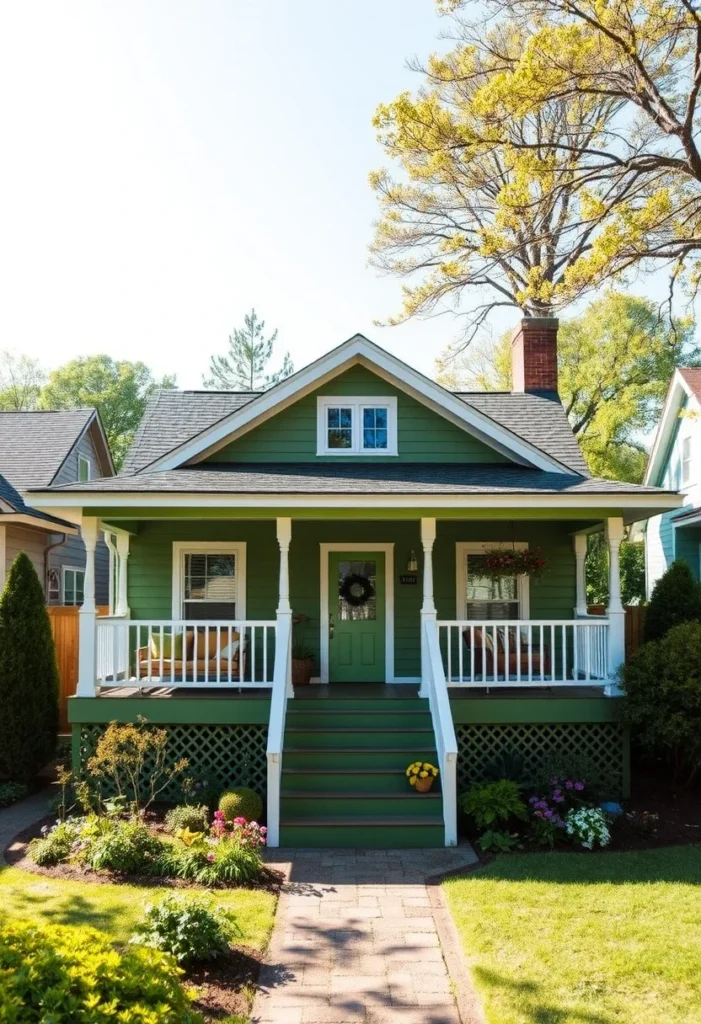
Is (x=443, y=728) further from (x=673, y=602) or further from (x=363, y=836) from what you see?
(x=673, y=602)

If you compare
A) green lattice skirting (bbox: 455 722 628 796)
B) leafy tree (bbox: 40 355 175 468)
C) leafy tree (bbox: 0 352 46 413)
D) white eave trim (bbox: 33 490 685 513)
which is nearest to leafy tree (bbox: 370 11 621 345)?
white eave trim (bbox: 33 490 685 513)

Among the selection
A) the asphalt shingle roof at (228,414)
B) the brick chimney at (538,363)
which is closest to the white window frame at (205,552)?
the asphalt shingle roof at (228,414)

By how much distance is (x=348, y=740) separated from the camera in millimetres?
9969

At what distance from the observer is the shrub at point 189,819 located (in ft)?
28.2

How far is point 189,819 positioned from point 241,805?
1.82ft

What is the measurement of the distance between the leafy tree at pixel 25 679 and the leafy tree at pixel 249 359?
81.4 feet

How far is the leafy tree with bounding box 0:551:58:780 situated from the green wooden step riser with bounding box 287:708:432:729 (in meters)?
3.45

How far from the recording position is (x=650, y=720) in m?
9.56

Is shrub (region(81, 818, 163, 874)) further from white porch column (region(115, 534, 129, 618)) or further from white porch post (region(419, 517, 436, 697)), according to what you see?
white porch column (region(115, 534, 129, 618))

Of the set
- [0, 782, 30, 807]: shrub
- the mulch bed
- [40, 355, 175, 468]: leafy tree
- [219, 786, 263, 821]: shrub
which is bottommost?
the mulch bed

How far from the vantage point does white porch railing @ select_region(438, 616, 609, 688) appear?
10.3 meters

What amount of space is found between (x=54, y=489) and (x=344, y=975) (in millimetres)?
6734

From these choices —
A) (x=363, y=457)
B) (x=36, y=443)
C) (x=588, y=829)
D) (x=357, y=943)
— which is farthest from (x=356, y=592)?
(x=36, y=443)

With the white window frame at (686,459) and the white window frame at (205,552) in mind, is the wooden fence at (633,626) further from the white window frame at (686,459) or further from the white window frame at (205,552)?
the white window frame at (686,459)
